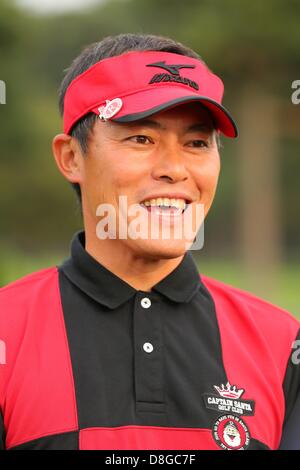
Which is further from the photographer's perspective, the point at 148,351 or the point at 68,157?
the point at 68,157

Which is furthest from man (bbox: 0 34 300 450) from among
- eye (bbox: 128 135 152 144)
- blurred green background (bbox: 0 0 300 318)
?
blurred green background (bbox: 0 0 300 318)

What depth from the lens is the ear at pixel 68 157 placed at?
5.98 feet

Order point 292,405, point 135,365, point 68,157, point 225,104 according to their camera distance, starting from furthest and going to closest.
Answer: point 225,104
point 68,157
point 292,405
point 135,365

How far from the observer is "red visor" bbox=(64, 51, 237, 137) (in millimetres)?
1656

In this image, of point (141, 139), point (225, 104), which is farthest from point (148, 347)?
point (225, 104)

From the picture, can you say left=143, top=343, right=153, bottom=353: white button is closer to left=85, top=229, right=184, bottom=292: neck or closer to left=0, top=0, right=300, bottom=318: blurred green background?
left=85, top=229, right=184, bottom=292: neck

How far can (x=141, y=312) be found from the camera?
5.49ft

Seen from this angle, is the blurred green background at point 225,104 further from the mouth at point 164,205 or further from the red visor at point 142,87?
the mouth at point 164,205

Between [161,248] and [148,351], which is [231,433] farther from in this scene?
[161,248]

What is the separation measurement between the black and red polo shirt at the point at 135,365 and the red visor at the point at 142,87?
33cm

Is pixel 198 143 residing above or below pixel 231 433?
above

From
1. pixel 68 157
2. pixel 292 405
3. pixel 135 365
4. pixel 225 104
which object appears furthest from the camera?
pixel 225 104

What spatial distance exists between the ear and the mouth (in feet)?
0.79

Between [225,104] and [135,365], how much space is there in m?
12.8
